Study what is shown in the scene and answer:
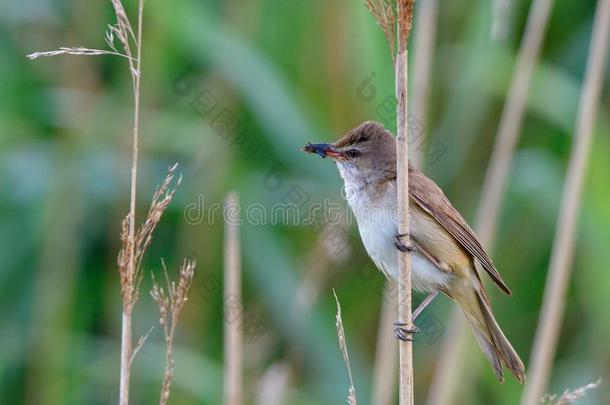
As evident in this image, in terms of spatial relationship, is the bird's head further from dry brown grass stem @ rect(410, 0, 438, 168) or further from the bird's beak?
dry brown grass stem @ rect(410, 0, 438, 168)

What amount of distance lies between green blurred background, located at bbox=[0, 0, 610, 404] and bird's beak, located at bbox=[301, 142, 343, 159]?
49 centimetres

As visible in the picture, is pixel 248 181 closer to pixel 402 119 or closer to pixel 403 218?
pixel 403 218

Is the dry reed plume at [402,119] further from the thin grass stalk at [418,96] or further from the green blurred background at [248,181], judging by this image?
Result: the green blurred background at [248,181]

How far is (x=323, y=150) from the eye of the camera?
3311mm

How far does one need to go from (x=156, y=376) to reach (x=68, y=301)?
1.73 feet

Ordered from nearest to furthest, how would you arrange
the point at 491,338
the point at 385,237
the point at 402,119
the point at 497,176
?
the point at 402,119 < the point at 385,237 < the point at 491,338 < the point at 497,176

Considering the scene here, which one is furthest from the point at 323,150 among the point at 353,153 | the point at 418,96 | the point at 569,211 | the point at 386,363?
the point at 569,211

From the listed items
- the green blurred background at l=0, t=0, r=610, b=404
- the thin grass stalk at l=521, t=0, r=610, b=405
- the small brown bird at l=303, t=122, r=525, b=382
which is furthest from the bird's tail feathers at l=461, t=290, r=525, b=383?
the green blurred background at l=0, t=0, r=610, b=404

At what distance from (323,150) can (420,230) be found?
493 millimetres

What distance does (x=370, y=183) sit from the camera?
3.31 m

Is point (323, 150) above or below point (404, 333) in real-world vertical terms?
above

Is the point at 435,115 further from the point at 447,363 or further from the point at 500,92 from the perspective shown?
the point at 447,363

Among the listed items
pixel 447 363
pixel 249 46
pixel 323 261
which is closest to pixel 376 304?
pixel 323 261

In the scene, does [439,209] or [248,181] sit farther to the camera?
[248,181]
